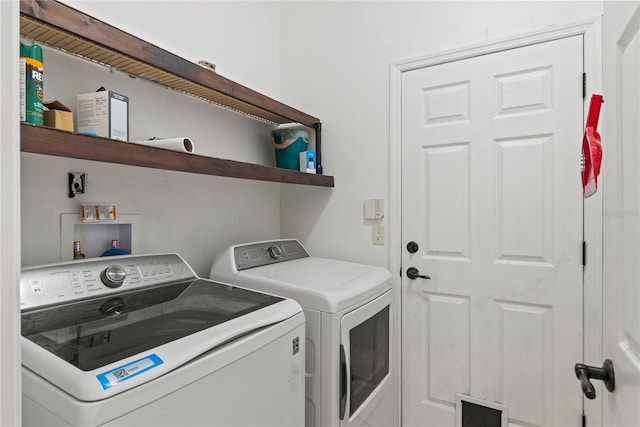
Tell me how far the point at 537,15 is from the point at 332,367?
6.32ft

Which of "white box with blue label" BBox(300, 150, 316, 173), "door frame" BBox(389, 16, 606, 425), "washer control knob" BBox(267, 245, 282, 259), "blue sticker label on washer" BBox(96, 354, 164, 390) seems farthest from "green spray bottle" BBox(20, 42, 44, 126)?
"door frame" BBox(389, 16, 606, 425)

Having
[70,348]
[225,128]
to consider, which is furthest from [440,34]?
[70,348]

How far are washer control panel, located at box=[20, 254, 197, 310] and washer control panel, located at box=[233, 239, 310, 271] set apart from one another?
26 centimetres

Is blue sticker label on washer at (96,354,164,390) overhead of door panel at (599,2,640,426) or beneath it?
beneath

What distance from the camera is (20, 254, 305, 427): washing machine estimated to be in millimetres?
715

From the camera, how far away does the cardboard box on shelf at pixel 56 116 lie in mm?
1113

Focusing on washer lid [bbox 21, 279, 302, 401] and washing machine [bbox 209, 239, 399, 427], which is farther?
washing machine [bbox 209, 239, 399, 427]

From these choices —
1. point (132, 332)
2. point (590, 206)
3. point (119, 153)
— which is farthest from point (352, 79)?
point (132, 332)

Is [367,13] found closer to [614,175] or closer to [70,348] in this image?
[614,175]

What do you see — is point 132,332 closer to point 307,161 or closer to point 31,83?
point 31,83

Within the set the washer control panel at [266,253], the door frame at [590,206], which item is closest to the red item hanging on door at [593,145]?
the door frame at [590,206]

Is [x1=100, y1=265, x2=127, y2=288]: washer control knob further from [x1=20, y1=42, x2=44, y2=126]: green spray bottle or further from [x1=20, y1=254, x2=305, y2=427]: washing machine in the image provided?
[x1=20, y1=42, x2=44, y2=126]: green spray bottle

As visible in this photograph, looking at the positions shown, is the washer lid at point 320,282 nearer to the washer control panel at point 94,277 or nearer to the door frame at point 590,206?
the washer control panel at point 94,277

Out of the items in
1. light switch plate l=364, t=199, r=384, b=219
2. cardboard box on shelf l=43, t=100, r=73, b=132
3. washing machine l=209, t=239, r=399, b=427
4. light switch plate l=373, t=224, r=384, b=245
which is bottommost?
washing machine l=209, t=239, r=399, b=427
